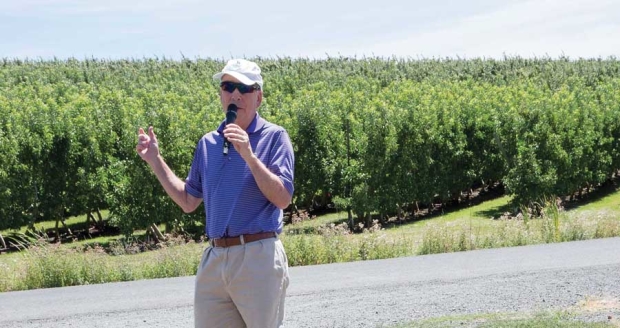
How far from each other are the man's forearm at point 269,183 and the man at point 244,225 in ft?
→ 0.04

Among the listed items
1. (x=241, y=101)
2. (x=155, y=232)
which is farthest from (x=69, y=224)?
(x=241, y=101)

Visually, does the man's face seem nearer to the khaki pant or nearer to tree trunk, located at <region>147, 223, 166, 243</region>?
the khaki pant

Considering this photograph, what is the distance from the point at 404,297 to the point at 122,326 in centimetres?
323

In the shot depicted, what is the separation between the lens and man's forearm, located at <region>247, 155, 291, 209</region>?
15.2 feet

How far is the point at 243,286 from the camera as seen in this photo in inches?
191

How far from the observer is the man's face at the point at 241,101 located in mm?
4941

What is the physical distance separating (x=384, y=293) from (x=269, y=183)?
693 centimetres

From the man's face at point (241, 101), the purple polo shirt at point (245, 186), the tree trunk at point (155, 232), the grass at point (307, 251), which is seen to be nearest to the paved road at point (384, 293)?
the grass at point (307, 251)

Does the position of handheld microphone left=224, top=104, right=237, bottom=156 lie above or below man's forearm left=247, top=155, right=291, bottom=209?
above

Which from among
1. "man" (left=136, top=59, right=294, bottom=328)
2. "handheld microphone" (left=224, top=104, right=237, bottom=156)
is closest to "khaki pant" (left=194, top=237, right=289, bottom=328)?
"man" (left=136, top=59, right=294, bottom=328)

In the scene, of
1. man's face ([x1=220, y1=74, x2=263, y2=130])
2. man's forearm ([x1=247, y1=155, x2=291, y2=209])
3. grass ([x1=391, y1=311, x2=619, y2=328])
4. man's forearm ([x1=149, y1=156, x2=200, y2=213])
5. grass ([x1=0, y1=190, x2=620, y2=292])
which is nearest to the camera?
man's forearm ([x1=247, y1=155, x2=291, y2=209])

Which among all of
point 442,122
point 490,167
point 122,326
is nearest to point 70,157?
point 442,122

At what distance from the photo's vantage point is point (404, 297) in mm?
10891

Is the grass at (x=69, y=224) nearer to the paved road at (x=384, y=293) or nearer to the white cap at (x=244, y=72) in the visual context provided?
the paved road at (x=384, y=293)
